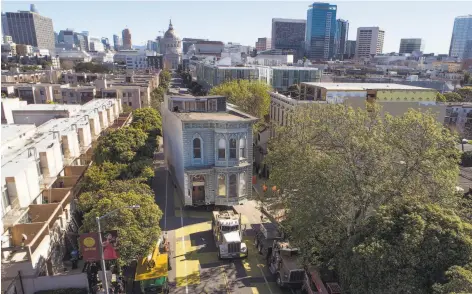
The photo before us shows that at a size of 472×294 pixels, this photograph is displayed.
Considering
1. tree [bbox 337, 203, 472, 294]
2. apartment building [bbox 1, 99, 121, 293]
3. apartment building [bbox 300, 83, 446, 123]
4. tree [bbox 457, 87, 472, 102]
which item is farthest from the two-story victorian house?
tree [bbox 457, 87, 472, 102]

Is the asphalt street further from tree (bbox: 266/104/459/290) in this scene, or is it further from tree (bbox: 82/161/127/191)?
tree (bbox: 82/161/127/191)

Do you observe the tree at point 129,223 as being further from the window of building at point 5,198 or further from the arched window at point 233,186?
the arched window at point 233,186

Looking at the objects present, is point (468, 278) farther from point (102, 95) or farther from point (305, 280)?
point (102, 95)

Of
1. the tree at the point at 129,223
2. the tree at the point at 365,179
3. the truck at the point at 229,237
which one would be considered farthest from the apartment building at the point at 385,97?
the tree at the point at 129,223

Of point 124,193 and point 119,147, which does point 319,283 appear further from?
point 119,147

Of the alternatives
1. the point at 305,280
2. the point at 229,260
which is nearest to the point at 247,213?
the point at 229,260

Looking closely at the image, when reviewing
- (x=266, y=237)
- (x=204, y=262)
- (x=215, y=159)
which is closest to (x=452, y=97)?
(x=215, y=159)
